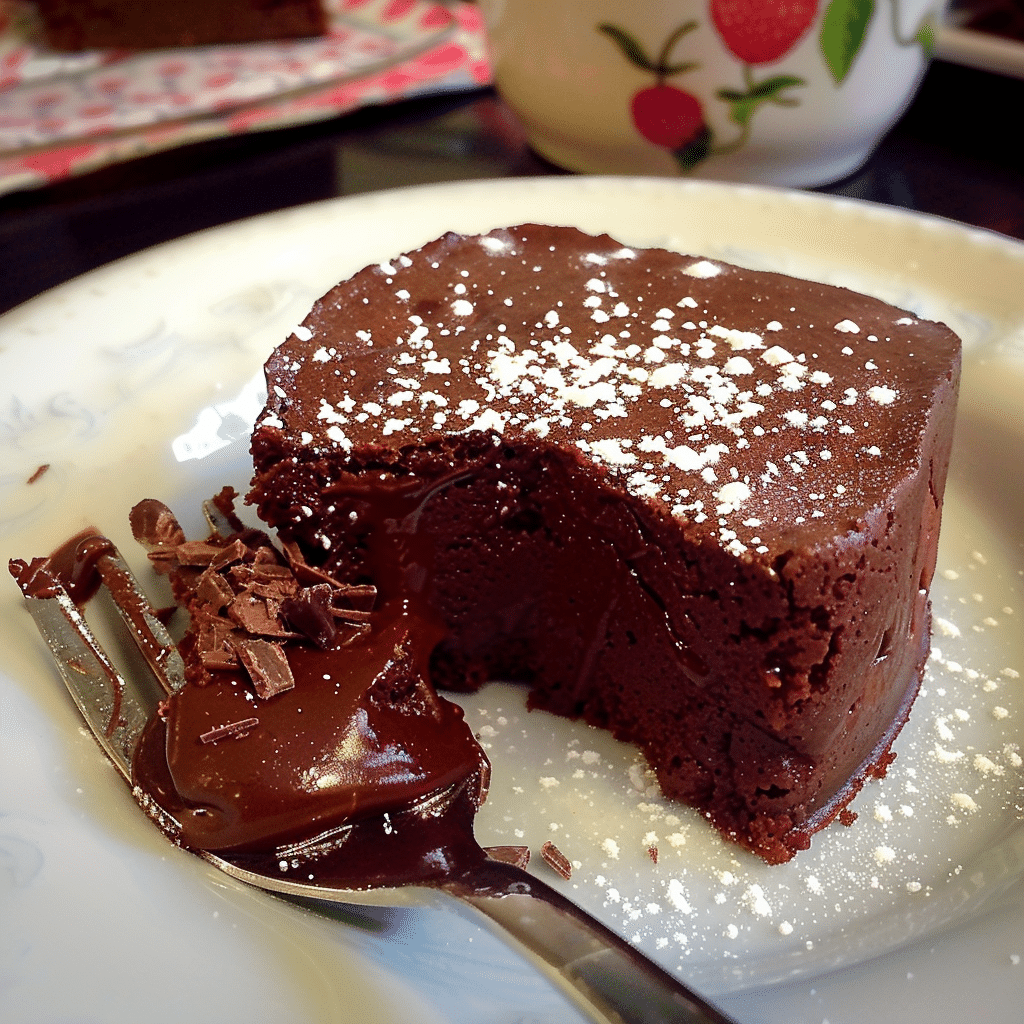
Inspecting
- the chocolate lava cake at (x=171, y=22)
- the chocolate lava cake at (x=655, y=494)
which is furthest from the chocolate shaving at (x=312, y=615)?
the chocolate lava cake at (x=171, y=22)

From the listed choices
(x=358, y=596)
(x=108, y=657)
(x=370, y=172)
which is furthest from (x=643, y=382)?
Answer: (x=370, y=172)

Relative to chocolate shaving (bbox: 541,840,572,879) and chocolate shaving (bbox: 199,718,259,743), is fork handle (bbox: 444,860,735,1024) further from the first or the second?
chocolate shaving (bbox: 199,718,259,743)

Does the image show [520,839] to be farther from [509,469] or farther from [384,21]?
[384,21]

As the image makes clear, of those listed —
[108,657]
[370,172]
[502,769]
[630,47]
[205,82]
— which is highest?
[630,47]

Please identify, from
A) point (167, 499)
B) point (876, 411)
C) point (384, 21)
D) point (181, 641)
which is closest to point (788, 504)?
point (876, 411)

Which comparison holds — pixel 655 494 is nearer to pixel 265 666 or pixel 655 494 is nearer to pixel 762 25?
pixel 265 666

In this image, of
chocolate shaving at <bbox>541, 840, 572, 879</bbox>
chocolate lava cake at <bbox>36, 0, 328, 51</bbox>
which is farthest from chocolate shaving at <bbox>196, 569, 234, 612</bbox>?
chocolate lava cake at <bbox>36, 0, 328, 51</bbox>
